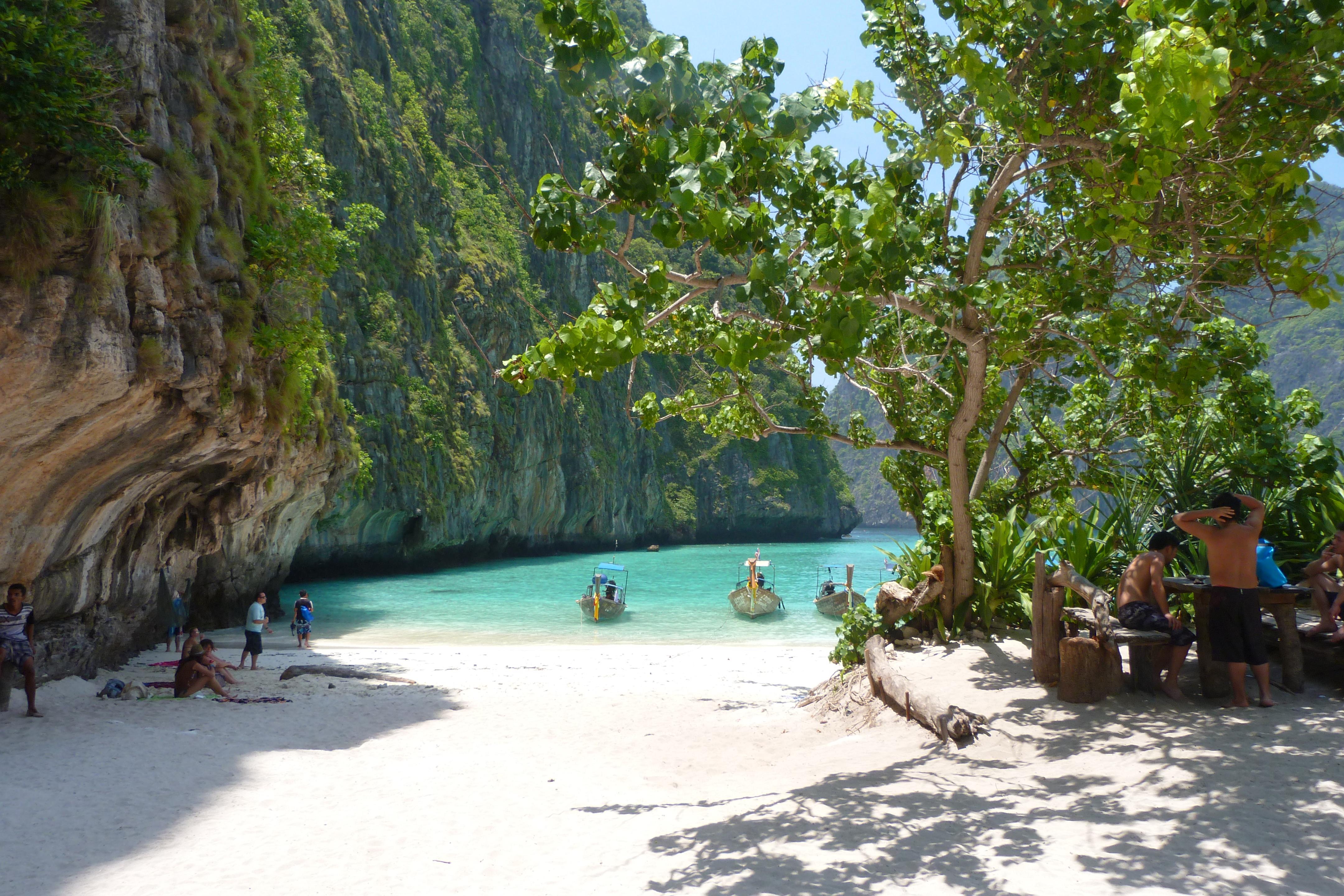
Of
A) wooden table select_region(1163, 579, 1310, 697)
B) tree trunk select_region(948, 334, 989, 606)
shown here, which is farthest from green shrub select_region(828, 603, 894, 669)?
wooden table select_region(1163, 579, 1310, 697)

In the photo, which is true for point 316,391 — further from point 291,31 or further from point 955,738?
point 291,31

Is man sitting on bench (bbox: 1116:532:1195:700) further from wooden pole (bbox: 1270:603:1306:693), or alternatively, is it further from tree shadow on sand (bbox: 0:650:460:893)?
tree shadow on sand (bbox: 0:650:460:893)

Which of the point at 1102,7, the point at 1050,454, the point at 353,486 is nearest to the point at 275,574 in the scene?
the point at 353,486

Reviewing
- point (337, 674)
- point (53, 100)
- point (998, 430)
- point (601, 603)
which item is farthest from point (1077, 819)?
point (601, 603)

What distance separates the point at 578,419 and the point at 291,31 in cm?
2633

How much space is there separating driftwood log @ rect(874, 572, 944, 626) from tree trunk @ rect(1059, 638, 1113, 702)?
233 centimetres

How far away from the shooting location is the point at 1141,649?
564 cm

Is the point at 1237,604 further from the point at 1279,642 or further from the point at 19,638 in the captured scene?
the point at 19,638

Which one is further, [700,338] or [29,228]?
[700,338]

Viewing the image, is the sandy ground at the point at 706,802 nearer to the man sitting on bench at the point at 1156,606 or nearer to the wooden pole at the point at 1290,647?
the wooden pole at the point at 1290,647

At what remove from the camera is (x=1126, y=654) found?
7227 mm

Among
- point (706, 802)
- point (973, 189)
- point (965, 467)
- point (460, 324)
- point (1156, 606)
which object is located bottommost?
point (706, 802)

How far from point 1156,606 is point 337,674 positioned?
10.4 m

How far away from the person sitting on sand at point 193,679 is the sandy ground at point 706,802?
934 millimetres
